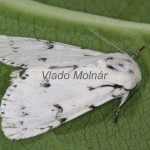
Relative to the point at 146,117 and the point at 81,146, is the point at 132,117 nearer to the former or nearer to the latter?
the point at 146,117

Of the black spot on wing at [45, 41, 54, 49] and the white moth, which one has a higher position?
the black spot on wing at [45, 41, 54, 49]

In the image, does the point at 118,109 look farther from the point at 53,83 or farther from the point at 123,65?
the point at 53,83

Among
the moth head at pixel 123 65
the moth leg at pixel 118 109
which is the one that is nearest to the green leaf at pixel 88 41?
the moth leg at pixel 118 109

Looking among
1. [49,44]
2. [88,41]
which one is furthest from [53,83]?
[88,41]

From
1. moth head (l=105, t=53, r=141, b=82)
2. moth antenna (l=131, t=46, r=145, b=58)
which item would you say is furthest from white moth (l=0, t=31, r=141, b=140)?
moth antenna (l=131, t=46, r=145, b=58)

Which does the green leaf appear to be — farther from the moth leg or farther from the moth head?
→ the moth head

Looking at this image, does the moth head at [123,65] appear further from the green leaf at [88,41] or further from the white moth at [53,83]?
the green leaf at [88,41]
